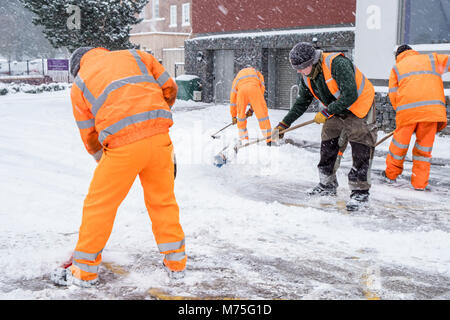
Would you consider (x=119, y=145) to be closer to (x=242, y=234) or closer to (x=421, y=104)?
(x=242, y=234)

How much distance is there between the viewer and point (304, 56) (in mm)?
4945

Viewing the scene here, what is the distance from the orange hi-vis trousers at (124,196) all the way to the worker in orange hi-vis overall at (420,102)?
142 inches

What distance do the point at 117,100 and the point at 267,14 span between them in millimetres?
12508

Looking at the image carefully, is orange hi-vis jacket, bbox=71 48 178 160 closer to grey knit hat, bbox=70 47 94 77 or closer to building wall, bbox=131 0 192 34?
grey knit hat, bbox=70 47 94 77

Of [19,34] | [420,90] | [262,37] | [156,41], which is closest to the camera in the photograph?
[420,90]

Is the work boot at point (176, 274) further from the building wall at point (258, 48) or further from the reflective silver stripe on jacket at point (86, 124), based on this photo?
the building wall at point (258, 48)

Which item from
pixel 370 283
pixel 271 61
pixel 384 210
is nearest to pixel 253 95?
pixel 384 210

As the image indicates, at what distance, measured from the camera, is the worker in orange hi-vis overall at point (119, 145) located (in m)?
3.10

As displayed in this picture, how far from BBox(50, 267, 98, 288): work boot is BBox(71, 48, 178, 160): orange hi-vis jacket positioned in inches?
35.0

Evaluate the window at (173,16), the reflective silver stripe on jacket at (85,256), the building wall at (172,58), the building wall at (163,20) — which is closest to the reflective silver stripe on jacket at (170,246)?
the reflective silver stripe on jacket at (85,256)

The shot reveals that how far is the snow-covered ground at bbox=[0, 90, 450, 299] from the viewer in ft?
10.6

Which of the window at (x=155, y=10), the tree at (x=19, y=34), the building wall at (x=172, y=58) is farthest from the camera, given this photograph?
the tree at (x=19, y=34)

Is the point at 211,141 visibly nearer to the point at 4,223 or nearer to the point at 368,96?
the point at 368,96

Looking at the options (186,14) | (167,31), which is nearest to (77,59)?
(186,14)
